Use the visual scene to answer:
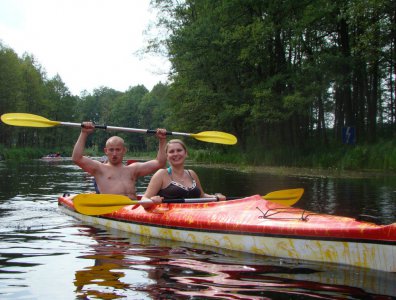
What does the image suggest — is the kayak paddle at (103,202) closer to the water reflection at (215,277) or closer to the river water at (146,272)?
the river water at (146,272)

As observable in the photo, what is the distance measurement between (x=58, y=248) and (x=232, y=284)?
2.34 metres

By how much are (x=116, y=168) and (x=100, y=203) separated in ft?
4.12

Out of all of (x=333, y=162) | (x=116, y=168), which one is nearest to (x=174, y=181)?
(x=116, y=168)

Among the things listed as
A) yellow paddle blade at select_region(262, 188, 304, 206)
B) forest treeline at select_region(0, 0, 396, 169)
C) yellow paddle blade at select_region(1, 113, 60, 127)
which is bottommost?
yellow paddle blade at select_region(262, 188, 304, 206)

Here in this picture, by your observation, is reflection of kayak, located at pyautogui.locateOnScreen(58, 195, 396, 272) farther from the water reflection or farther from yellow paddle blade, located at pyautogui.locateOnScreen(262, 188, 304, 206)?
yellow paddle blade, located at pyautogui.locateOnScreen(262, 188, 304, 206)

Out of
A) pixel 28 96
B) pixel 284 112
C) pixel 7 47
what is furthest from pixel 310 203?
pixel 28 96

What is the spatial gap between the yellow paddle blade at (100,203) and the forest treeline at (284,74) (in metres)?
12.5

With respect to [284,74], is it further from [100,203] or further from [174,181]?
[100,203]

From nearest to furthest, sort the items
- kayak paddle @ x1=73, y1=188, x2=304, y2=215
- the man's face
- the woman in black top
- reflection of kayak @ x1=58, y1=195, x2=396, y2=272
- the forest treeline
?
reflection of kayak @ x1=58, y1=195, x2=396, y2=272 < kayak paddle @ x1=73, y1=188, x2=304, y2=215 < the woman in black top < the man's face < the forest treeline

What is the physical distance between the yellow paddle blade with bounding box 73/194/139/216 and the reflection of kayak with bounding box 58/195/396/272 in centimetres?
46

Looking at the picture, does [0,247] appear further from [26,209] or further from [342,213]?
[342,213]

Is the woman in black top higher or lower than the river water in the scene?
higher

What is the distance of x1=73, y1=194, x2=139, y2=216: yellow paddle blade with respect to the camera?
602cm

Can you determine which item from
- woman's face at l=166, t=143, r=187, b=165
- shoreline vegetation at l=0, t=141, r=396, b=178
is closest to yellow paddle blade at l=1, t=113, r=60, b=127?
woman's face at l=166, t=143, r=187, b=165
